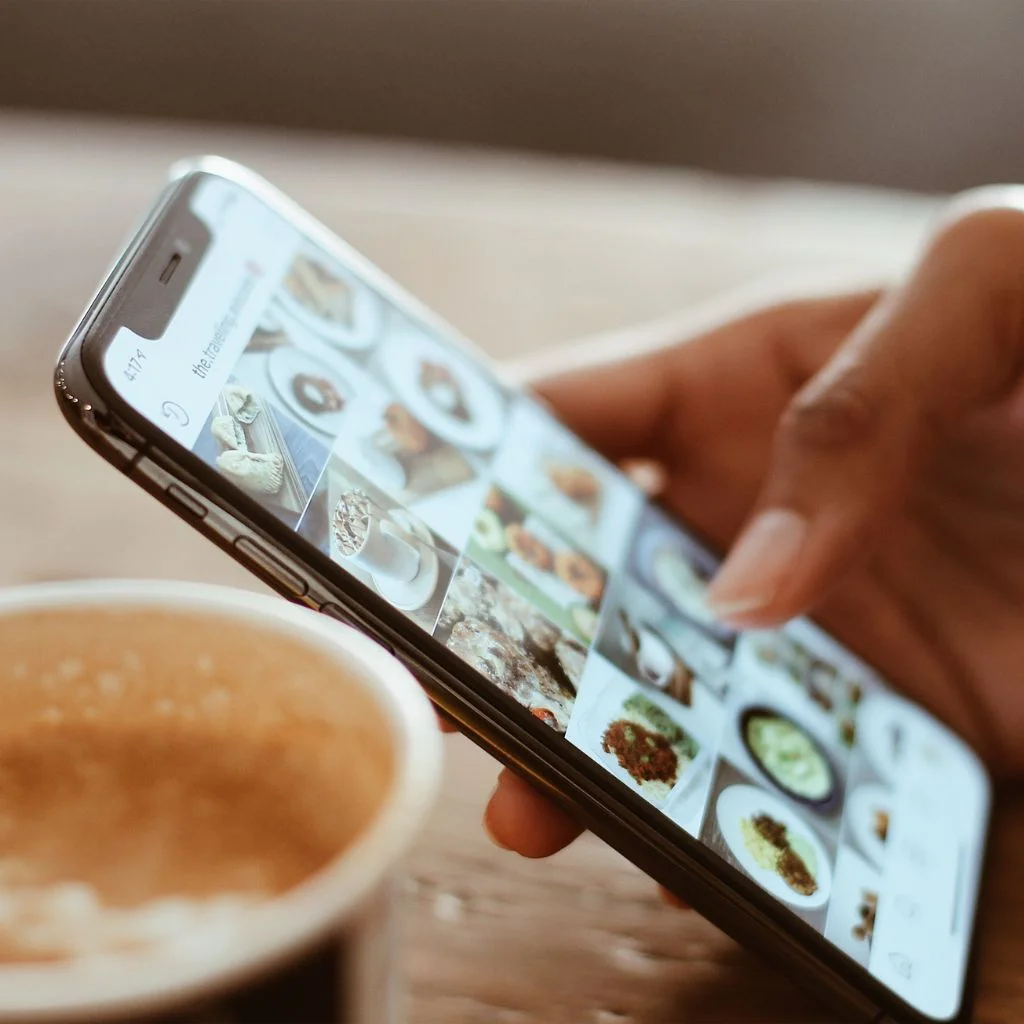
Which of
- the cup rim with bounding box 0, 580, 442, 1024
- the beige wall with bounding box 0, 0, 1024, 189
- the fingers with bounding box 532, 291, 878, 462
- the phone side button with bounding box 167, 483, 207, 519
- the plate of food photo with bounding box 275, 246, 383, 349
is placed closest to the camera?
the cup rim with bounding box 0, 580, 442, 1024

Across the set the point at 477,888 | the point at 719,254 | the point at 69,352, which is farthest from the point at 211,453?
the point at 719,254

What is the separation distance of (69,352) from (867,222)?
72cm

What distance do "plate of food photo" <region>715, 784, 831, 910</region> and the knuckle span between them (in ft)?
0.56

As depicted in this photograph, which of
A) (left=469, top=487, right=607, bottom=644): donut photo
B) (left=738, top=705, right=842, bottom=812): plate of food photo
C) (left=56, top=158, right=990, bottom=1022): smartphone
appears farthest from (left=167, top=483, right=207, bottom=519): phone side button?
(left=738, top=705, right=842, bottom=812): plate of food photo

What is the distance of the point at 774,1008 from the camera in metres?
0.37

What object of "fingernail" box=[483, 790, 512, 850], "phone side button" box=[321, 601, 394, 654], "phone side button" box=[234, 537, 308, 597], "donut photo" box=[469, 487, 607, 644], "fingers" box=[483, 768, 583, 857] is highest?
"phone side button" box=[234, 537, 308, 597]

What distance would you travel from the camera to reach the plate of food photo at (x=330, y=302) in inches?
17.8

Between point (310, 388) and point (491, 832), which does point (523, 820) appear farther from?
point (310, 388)

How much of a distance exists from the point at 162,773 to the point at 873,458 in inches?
13.9

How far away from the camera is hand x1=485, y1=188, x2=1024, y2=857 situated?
1.64ft

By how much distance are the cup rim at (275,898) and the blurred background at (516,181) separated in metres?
0.17

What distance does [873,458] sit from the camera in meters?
0.51

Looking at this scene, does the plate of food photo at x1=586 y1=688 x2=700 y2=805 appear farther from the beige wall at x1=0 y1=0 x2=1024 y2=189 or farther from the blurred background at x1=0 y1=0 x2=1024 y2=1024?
the beige wall at x1=0 y1=0 x2=1024 y2=189

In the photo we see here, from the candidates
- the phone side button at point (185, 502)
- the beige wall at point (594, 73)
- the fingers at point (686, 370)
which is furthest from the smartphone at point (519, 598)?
the beige wall at point (594, 73)
